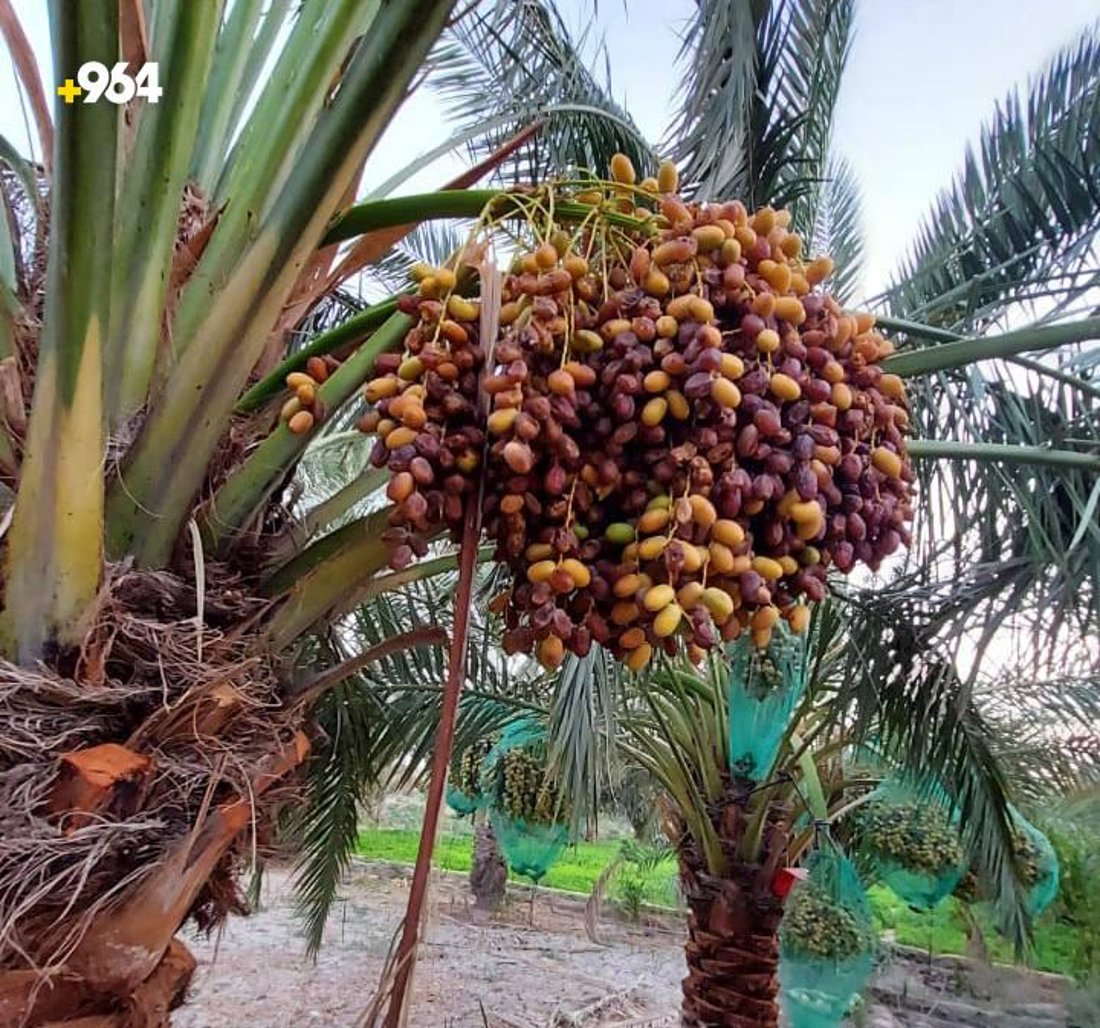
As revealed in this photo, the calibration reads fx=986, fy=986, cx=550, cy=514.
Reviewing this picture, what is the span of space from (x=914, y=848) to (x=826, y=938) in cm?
54

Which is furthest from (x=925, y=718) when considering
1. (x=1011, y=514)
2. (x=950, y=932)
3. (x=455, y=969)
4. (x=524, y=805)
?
(x=950, y=932)

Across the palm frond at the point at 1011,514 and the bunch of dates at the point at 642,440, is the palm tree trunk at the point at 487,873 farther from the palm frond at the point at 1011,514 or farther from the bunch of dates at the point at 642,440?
the bunch of dates at the point at 642,440

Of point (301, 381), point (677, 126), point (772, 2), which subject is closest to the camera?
point (301, 381)

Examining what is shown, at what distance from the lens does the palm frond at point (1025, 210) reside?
2.12 meters

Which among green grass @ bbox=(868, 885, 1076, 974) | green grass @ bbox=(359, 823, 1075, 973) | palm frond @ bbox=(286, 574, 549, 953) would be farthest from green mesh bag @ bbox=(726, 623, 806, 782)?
green grass @ bbox=(868, 885, 1076, 974)

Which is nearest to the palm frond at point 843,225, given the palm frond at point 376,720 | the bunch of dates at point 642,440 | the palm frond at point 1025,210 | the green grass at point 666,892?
the palm frond at point 1025,210

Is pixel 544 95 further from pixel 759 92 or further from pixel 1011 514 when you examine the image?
pixel 1011 514

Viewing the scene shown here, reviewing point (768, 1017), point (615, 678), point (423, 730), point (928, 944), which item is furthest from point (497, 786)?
point (928, 944)

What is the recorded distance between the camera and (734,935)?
3.43 m

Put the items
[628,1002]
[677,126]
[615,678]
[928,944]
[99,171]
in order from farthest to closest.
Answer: [928,944] → [628,1002] → [615,678] → [677,126] → [99,171]

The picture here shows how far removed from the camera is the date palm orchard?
2.76 ft

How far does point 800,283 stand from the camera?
847 millimetres

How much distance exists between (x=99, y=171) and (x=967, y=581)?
2.01 m

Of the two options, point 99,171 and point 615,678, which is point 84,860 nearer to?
point 99,171
